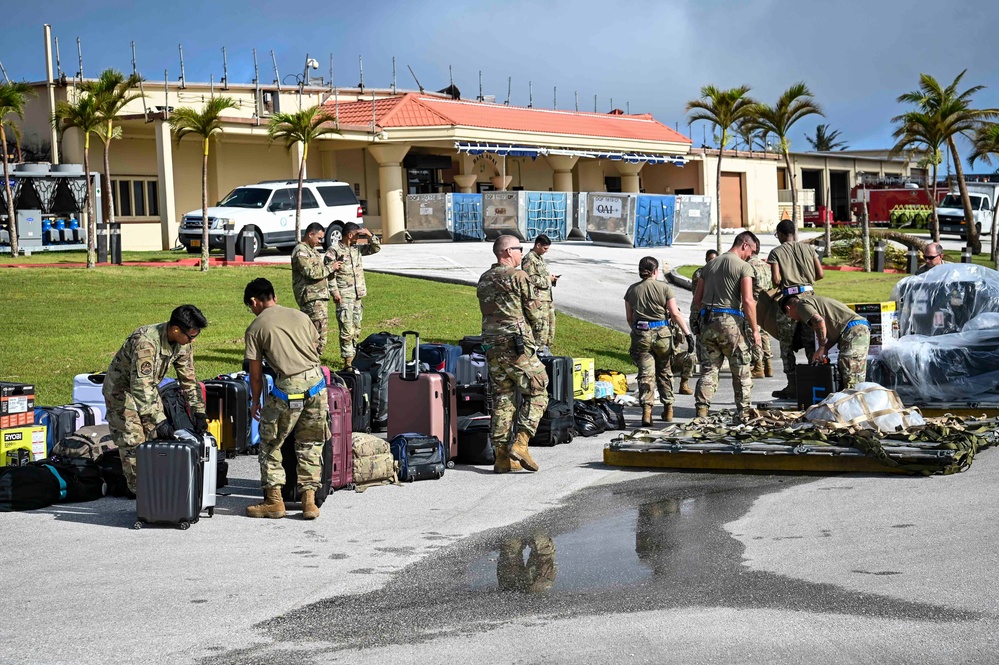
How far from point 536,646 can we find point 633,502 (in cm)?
344

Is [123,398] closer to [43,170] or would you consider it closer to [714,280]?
[714,280]

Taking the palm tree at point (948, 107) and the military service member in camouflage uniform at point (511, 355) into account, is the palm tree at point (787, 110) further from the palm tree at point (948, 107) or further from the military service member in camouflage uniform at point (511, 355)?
the military service member in camouflage uniform at point (511, 355)

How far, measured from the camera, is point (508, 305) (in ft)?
33.0

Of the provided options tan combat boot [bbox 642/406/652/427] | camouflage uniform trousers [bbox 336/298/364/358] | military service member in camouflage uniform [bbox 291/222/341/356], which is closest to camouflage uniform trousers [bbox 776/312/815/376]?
tan combat boot [bbox 642/406/652/427]

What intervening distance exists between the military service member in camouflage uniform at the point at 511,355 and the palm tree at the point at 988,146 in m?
30.7

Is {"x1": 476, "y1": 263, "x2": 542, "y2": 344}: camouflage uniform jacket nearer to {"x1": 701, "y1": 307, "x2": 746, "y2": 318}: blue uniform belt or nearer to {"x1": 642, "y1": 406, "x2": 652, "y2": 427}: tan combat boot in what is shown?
{"x1": 701, "y1": 307, "x2": 746, "y2": 318}: blue uniform belt

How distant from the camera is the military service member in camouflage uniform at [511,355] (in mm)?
10070

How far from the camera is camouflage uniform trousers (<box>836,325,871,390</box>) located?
11.6 metres

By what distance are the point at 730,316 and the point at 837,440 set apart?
2442mm

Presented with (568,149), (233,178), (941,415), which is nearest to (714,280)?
(941,415)

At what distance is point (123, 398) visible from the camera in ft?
28.9

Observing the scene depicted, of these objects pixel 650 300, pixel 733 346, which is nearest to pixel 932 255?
pixel 733 346

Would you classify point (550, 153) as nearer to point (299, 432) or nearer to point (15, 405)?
point (15, 405)

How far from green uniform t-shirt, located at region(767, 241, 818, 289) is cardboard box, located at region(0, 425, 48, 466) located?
842 centimetres
